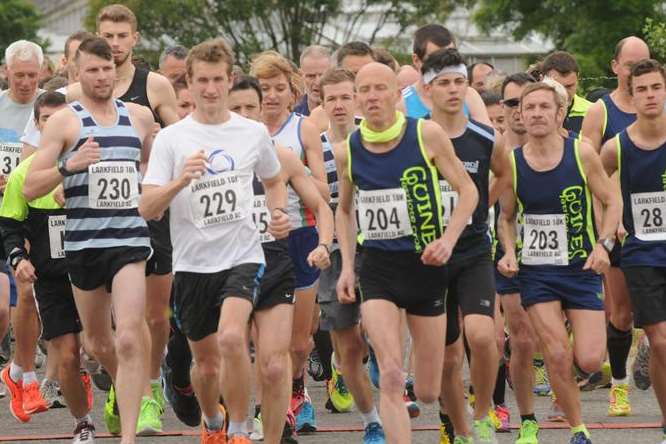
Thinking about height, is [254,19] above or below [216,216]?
above

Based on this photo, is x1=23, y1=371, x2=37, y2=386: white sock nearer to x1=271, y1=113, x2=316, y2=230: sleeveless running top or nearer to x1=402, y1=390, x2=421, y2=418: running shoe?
x1=271, y1=113, x2=316, y2=230: sleeveless running top

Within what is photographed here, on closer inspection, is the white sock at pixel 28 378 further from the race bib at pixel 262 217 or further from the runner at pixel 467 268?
the runner at pixel 467 268

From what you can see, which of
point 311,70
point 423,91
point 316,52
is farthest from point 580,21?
point 423,91

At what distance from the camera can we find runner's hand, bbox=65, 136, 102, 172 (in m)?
9.94

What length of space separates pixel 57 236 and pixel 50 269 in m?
0.25

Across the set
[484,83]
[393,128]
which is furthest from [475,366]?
[484,83]

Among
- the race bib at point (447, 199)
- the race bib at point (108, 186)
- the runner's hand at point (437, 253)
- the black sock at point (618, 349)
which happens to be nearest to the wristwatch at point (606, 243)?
the race bib at point (447, 199)

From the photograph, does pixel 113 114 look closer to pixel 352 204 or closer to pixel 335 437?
pixel 352 204

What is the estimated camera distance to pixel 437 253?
951cm

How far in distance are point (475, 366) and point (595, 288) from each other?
2.79ft

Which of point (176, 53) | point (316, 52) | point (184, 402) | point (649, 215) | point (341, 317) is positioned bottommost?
point (184, 402)

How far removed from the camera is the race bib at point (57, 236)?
11.4m

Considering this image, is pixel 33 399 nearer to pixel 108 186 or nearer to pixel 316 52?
pixel 108 186

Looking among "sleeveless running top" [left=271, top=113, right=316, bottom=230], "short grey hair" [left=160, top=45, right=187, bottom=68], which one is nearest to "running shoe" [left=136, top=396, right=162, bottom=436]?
"sleeveless running top" [left=271, top=113, right=316, bottom=230]
